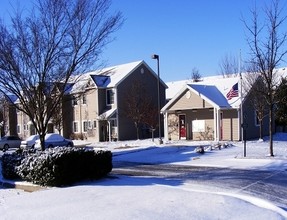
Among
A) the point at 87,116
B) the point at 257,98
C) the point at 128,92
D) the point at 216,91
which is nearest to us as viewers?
the point at 257,98

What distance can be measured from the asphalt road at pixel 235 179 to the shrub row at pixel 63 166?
2255mm

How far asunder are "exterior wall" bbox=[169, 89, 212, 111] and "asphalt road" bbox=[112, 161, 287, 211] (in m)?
14.9

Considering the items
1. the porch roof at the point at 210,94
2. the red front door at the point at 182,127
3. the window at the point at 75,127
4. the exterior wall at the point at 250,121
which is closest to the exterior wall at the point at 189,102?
the porch roof at the point at 210,94

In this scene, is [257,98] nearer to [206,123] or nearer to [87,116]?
[206,123]

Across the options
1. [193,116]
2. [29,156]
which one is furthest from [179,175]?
[193,116]

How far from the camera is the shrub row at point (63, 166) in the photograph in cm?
1284

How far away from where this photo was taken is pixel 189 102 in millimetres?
32781

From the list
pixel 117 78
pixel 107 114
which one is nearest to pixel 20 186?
pixel 107 114

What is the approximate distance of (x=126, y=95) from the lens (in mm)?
41938

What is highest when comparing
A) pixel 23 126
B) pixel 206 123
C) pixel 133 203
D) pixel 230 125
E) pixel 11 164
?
pixel 206 123

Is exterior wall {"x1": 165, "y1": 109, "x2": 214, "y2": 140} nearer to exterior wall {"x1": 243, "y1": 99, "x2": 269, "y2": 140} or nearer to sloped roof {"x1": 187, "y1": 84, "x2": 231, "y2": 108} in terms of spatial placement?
sloped roof {"x1": 187, "y1": 84, "x2": 231, "y2": 108}

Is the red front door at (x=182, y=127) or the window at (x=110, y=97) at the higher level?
the window at (x=110, y=97)

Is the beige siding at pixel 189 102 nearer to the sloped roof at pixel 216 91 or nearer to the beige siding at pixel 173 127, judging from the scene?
the sloped roof at pixel 216 91

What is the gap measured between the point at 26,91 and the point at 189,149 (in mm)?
12191
